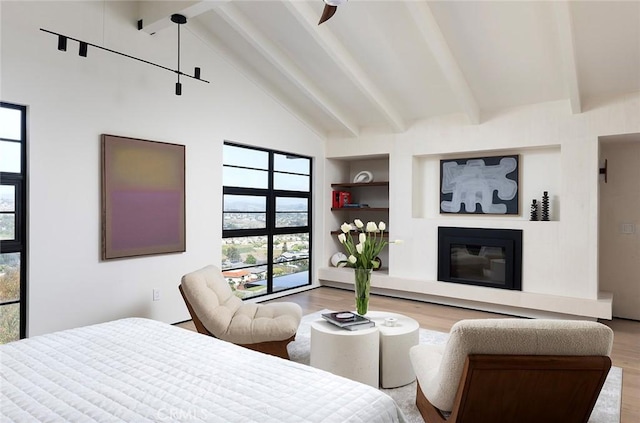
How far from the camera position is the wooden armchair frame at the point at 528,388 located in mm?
1787

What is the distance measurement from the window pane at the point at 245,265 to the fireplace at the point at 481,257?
7.72ft

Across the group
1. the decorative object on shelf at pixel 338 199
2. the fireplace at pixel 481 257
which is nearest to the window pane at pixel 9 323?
the decorative object on shelf at pixel 338 199

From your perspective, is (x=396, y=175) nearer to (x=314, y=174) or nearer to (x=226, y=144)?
(x=314, y=174)

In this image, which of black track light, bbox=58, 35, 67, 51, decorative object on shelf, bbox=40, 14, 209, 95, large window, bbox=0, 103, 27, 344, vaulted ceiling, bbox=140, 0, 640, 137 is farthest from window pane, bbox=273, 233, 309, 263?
black track light, bbox=58, 35, 67, 51

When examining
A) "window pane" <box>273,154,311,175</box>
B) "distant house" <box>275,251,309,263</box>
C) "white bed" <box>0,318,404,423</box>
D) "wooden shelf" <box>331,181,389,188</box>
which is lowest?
"distant house" <box>275,251,309,263</box>

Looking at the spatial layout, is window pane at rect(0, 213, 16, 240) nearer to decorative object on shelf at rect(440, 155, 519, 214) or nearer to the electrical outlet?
decorative object on shelf at rect(440, 155, 519, 214)

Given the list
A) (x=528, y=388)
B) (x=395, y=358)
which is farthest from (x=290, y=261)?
(x=528, y=388)

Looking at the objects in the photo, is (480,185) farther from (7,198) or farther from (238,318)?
(7,198)

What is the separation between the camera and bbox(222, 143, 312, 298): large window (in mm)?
5145

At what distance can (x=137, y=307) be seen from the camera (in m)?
4.10

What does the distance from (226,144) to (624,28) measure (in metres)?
4.12

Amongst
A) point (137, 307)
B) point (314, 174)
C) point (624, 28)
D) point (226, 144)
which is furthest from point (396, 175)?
point (137, 307)

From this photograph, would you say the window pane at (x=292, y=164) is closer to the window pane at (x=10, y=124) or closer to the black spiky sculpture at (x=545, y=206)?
the window pane at (x=10, y=124)

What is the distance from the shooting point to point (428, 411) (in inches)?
91.4
